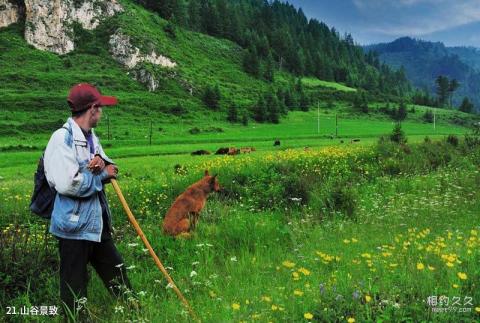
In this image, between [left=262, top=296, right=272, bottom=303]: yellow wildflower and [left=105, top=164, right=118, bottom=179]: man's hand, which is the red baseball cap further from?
[left=262, top=296, right=272, bottom=303]: yellow wildflower

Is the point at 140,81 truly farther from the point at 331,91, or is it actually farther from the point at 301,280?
the point at 301,280

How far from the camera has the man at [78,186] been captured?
4.87m

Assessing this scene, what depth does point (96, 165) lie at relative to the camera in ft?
16.5

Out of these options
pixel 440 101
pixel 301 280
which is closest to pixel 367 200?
pixel 301 280

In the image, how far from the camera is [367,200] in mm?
11711

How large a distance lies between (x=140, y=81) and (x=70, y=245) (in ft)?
363

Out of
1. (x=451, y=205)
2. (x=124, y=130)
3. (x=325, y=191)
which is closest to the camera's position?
(x=451, y=205)

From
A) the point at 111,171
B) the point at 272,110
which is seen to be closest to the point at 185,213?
the point at 111,171

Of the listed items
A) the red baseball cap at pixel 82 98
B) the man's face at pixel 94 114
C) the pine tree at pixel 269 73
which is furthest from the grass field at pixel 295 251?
the pine tree at pixel 269 73

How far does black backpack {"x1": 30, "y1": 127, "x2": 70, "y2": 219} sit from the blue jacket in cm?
16

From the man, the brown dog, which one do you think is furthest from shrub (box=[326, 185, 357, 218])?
the man

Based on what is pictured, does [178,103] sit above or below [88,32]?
below

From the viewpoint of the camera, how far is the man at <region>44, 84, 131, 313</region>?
4867 mm

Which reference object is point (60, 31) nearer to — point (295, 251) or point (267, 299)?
point (295, 251)
